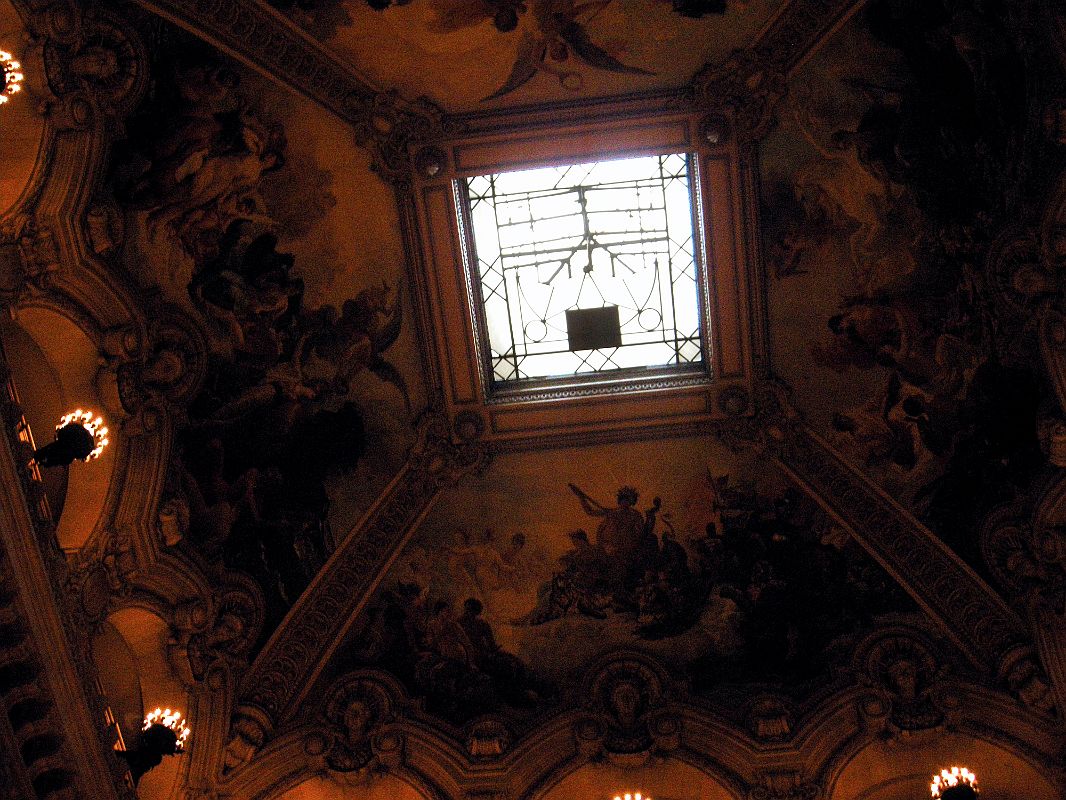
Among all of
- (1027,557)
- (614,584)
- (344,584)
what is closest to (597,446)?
(614,584)

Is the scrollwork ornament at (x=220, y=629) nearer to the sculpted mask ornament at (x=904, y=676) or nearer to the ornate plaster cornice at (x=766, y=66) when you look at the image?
the sculpted mask ornament at (x=904, y=676)

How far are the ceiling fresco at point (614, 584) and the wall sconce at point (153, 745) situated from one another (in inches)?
90.7

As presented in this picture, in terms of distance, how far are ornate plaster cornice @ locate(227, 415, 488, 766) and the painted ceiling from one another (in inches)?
6.0

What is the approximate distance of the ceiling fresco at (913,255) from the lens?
1098cm

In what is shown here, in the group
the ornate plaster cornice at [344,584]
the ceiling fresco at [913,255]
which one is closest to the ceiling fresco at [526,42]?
the ceiling fresco at [913,255]

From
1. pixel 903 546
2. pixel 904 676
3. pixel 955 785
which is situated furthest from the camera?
pixel 903 546

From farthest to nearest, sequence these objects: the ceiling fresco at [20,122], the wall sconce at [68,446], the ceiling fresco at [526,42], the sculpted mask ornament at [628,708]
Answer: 1. the sculpted mask ornament at [628,708]
2. the ceiling fresco at [526,42]
3. the ceiling fresco at [20,122]
4. the wall sconce at [68,446]

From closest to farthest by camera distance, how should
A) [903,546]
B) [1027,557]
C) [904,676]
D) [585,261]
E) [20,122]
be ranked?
1. [20,122]
2. [1027,557]
3. [904,676]
4. [903,546]
5. [585,261]

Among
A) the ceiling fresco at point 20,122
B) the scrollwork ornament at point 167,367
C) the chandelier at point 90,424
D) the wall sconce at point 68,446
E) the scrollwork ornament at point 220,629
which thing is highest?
the ceiling fresco at point 20,122

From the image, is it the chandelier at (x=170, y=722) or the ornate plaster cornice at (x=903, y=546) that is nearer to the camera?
the chandelier at (x=170, y=722)

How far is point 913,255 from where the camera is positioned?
12195mm

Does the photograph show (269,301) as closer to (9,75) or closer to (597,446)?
(9,75)

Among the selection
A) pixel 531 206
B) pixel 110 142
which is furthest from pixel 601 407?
pixel 110 142

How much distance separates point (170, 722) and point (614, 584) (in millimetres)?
→ 4486
